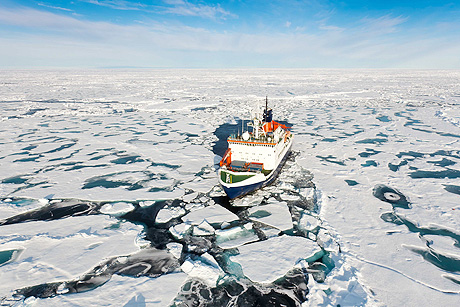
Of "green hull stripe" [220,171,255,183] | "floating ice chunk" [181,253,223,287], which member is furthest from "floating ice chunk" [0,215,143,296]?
"green hull stripe" [220,171,255,183]

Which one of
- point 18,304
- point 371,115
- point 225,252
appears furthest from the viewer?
point 371,115

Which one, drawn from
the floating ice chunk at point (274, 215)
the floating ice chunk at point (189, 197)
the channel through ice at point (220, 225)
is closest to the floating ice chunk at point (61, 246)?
the channel through ice at point (220, 225)

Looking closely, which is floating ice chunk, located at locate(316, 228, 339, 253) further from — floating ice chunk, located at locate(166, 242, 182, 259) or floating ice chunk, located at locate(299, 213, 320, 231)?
floating ice chunk, located at locate(166, 242, 182, 259)

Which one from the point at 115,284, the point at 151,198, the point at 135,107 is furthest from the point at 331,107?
the point at 115,284

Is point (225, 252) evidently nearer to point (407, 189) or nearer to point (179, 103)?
point (407, 189)

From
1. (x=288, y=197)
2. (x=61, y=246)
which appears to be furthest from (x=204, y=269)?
(x=288, y=197)

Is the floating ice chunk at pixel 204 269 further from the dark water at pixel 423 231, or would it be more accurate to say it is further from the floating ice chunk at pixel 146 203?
the dark water at pixel 423 231

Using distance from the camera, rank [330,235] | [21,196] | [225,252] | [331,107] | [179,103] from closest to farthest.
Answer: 1. [225,252]
2. [330,235]
3. [21,196]
4. [331,107]
5. [179,103]
